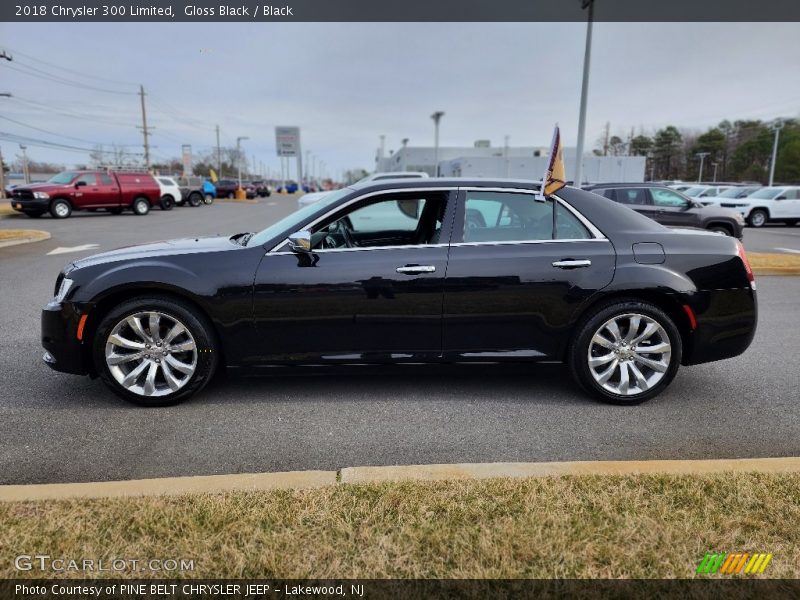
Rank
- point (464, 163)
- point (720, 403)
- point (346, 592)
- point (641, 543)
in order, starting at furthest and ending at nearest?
point (464, 163), point (720, 403), point (641, 543), point (346, 592)

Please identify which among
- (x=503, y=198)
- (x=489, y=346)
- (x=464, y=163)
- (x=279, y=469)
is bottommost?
(x=279, y=469)

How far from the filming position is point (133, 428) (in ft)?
11.7

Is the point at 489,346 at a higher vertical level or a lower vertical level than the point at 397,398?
higher

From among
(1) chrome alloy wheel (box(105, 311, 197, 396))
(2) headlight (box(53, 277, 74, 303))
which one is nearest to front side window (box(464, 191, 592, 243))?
(1) chrome alloy wheel (box(105, 311, 197, 396))

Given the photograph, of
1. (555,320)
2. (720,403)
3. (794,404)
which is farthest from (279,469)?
(794,404)

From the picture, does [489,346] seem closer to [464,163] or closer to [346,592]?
[346,592]

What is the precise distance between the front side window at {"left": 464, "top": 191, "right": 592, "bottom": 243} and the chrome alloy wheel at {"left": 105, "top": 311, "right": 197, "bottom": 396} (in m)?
2.17

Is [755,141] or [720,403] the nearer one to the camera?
[720,403]

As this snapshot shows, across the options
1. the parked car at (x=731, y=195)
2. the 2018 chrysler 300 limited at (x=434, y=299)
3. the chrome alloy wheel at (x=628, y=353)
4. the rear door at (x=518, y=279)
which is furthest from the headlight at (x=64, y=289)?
the parked car at (x=731, y=195)

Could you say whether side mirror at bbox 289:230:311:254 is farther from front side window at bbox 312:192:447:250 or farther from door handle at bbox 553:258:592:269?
door handle at bbox 553:258:592:269

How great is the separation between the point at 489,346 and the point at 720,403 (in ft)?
5.98

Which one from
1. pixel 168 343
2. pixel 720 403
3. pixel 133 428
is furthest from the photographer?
pixel 720 403

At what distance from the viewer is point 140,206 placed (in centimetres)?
2419

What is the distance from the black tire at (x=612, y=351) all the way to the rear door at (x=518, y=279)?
0.40ft
